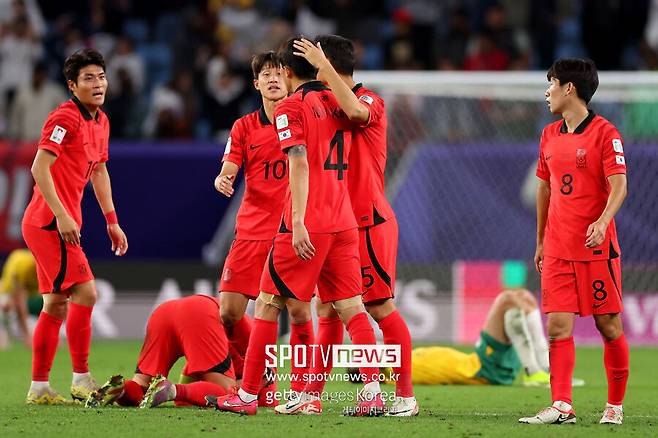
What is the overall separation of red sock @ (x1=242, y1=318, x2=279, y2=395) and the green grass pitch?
182mm

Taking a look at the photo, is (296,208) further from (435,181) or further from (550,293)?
(435,181)

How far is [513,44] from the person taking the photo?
1630 centimetres

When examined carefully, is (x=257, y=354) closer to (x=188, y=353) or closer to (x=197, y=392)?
(x=197, y=392)

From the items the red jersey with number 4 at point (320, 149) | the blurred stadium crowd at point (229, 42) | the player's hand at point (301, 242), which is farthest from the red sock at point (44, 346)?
the blurred stadium crowd at point (229, 42)

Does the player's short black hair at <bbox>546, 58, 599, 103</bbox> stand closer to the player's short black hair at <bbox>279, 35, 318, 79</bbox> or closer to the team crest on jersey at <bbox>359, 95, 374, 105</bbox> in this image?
the team crest on jersey at <bbox>359, 95, 374, 105</bbox>

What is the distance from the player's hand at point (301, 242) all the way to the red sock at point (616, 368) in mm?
1668

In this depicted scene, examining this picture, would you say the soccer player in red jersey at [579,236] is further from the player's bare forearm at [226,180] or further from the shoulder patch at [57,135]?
the shoulder patch at [57,135]

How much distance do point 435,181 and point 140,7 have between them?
22.3ft

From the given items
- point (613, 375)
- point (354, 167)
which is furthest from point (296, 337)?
point (613, 375)

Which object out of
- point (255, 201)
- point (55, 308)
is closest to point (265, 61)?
point (255, 201)

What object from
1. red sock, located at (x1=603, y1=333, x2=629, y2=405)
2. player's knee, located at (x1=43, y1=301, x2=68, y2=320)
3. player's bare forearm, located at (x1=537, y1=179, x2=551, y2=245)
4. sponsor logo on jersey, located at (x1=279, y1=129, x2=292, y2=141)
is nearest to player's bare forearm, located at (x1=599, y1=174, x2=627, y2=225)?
player's bare forearm, located at (x1=537, y1=179, x2=551, y2=245)

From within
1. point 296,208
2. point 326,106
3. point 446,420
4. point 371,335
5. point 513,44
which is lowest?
point 446,420

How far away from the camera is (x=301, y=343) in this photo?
7109mm

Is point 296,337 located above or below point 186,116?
below
